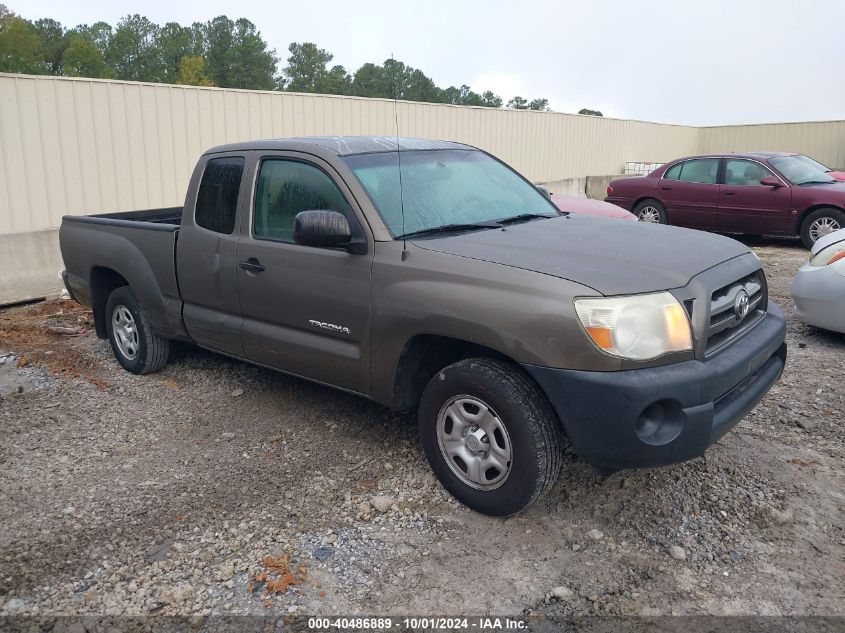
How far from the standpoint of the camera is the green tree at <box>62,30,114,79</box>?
188ft

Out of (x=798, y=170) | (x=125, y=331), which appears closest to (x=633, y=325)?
(x=125, y=331)

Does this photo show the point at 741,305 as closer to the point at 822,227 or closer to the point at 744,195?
the point at 822,227

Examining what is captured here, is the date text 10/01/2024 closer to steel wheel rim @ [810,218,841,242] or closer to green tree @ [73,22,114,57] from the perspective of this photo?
steel wheel rim @ [810,218,841,242]

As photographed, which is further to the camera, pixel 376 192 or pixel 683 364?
pixel 376 192

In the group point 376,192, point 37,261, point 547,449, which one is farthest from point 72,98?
point 547,449

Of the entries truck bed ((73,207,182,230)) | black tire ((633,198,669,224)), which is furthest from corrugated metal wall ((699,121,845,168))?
truck bed ((73,207,182,230))

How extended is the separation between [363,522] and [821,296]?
4402mm

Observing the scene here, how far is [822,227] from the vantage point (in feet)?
36.3

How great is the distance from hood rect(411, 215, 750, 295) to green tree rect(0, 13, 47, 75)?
59.9 m

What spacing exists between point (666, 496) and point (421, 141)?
8.71 ft

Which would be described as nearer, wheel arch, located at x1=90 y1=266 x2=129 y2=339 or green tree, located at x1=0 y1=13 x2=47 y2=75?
wheel arch, located at x1=90 y1=266 x2=129 y2=339

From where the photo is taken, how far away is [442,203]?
428 centimetres

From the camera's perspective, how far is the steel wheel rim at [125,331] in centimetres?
591

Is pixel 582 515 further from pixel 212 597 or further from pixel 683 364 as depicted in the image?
pixel 212 597
